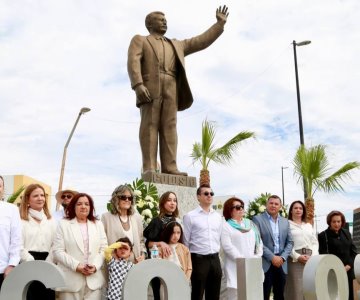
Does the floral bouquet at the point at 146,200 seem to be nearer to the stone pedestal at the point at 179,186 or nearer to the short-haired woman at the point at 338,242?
the stone pedestal at the point at 179,186

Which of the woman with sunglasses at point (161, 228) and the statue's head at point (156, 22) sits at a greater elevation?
the statue's head at point (156, 22)

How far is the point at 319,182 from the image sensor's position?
13180 millimetres

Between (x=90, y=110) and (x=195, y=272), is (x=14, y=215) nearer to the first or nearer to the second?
(x=195, y=272)

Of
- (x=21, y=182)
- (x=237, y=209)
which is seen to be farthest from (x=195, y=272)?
(x=21, y=182)

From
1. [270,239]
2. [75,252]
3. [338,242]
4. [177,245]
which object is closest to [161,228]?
[177,245]

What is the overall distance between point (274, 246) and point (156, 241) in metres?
1.63

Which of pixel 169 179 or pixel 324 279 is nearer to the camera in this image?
pixel 324 279

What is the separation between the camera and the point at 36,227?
201 inches

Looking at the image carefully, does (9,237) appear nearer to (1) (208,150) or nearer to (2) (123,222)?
(2) (123,222)

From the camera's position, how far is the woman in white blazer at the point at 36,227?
16.6ft

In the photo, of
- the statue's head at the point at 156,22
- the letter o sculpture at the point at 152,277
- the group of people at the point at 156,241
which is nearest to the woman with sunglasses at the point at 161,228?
the group of people at the point at 156,241

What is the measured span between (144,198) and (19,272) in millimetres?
3102

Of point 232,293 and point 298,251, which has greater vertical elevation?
point 298,251

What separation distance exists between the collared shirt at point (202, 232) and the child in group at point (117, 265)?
1.00 metres
